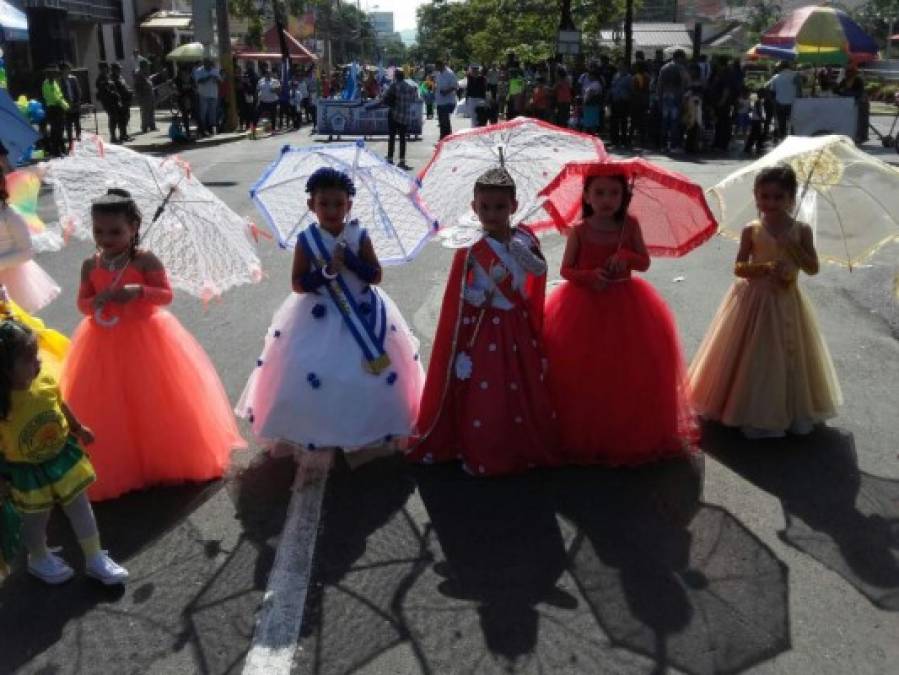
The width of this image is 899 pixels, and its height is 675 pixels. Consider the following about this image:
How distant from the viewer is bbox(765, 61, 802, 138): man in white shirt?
17750 mm

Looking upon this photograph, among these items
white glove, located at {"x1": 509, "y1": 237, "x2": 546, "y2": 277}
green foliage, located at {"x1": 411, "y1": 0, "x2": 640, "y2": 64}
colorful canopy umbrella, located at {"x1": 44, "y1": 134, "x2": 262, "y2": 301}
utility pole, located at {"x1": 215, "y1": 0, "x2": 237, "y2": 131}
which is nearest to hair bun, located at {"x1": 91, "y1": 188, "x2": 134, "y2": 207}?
colorful canopy umbrella, located at {"x1": 44, "y1": 134, "x2": 262, "y2": 301}

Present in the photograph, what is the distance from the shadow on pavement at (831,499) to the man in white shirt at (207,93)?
20.2 meters

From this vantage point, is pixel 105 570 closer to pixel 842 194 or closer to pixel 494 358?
pixel 494 358

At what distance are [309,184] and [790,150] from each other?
8.50 ft

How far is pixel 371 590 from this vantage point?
3457mm

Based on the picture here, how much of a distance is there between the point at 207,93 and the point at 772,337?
68.6 ft

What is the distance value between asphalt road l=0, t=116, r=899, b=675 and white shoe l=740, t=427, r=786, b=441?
0.09m

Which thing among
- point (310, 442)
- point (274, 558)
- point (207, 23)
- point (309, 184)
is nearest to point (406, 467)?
point (310, 442)

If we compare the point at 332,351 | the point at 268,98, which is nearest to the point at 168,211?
the point at 332,351

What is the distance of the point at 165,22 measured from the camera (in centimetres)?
4141

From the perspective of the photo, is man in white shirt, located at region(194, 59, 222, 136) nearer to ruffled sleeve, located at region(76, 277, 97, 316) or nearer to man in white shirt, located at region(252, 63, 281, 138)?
man in white shirt, located at region(252, 63, 281, 138)

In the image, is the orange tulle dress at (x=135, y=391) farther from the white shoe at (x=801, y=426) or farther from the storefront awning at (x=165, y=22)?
the storefront awning at (x=165, y=22)

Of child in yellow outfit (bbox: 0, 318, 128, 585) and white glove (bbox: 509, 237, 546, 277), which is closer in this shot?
child in yellow outfit (bbox: 0, 318, 128, 585)

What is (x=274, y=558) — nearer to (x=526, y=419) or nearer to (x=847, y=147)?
(x=526, y=419)
